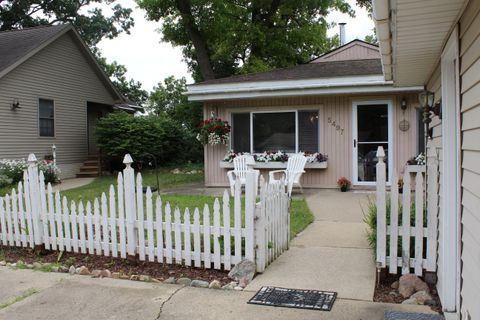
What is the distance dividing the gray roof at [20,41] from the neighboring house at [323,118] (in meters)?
6.23

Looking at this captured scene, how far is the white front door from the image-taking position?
1064 centimetres

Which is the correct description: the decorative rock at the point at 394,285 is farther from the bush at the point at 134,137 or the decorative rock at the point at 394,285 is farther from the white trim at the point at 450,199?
the bush at the point at 134,137

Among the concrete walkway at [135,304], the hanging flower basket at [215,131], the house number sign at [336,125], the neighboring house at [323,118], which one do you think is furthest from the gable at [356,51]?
the concrete walkway at [135,304]

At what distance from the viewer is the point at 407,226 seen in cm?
400

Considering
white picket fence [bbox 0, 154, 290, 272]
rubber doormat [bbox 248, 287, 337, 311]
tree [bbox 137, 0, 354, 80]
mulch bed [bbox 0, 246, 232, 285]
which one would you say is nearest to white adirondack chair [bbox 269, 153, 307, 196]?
white picket fence [bbox 0, 154, 290, 272]

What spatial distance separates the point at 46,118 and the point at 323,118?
9637 millimetres

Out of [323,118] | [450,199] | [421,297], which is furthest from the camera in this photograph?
[323,118]

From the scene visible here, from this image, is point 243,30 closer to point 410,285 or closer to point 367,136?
point 367,136

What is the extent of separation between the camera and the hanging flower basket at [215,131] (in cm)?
1145

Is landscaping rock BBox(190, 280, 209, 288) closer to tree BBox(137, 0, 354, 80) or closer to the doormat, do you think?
the doormat

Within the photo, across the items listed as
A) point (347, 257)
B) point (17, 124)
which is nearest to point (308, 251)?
point (347, 257)

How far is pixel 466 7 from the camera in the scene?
8.89ft

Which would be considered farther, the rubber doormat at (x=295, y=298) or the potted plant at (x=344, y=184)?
the potted plant at (x=344, y=184)

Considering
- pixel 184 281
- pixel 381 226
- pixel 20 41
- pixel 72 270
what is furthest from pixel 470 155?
pixel 20 41
